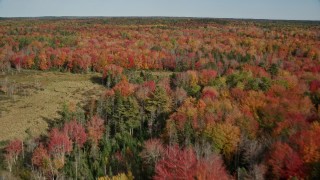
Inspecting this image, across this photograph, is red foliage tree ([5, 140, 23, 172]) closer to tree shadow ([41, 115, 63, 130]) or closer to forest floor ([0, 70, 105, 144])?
forest floor ([0, 70, 105, 144])

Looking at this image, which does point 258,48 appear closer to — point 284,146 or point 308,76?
point 308,76

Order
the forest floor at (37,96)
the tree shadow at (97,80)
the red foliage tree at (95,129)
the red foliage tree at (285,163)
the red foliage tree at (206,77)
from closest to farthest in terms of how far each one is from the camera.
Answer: the red foliage tree at (285,163) < the red foliage tree at (95,129) < the forest floor at (37,96) < the red foliage tree at (206,77) < the tree shadow at (97,80)

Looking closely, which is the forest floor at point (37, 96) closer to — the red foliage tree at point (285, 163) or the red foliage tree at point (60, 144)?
the red foliage tree at point (60, 144)

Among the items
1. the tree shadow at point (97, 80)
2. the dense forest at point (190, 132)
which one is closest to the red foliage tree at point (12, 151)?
the dense forest at point (190, 132)

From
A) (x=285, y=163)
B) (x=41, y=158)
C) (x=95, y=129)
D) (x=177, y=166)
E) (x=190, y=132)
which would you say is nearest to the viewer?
(x=285, y=163)

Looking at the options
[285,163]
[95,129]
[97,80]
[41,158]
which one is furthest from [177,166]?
[97,80]

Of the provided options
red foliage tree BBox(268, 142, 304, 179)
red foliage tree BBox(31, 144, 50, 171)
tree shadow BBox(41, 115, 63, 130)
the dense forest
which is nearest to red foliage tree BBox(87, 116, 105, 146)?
the dense forest

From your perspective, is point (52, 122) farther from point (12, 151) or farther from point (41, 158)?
point (41, 158)

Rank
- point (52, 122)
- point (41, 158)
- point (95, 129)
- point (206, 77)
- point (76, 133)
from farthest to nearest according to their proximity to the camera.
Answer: point (206, 77) → point (52, 122) → point (95, 129) → point (76, 133) → point (41, 158)

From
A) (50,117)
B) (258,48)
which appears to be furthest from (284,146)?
(258,48)
